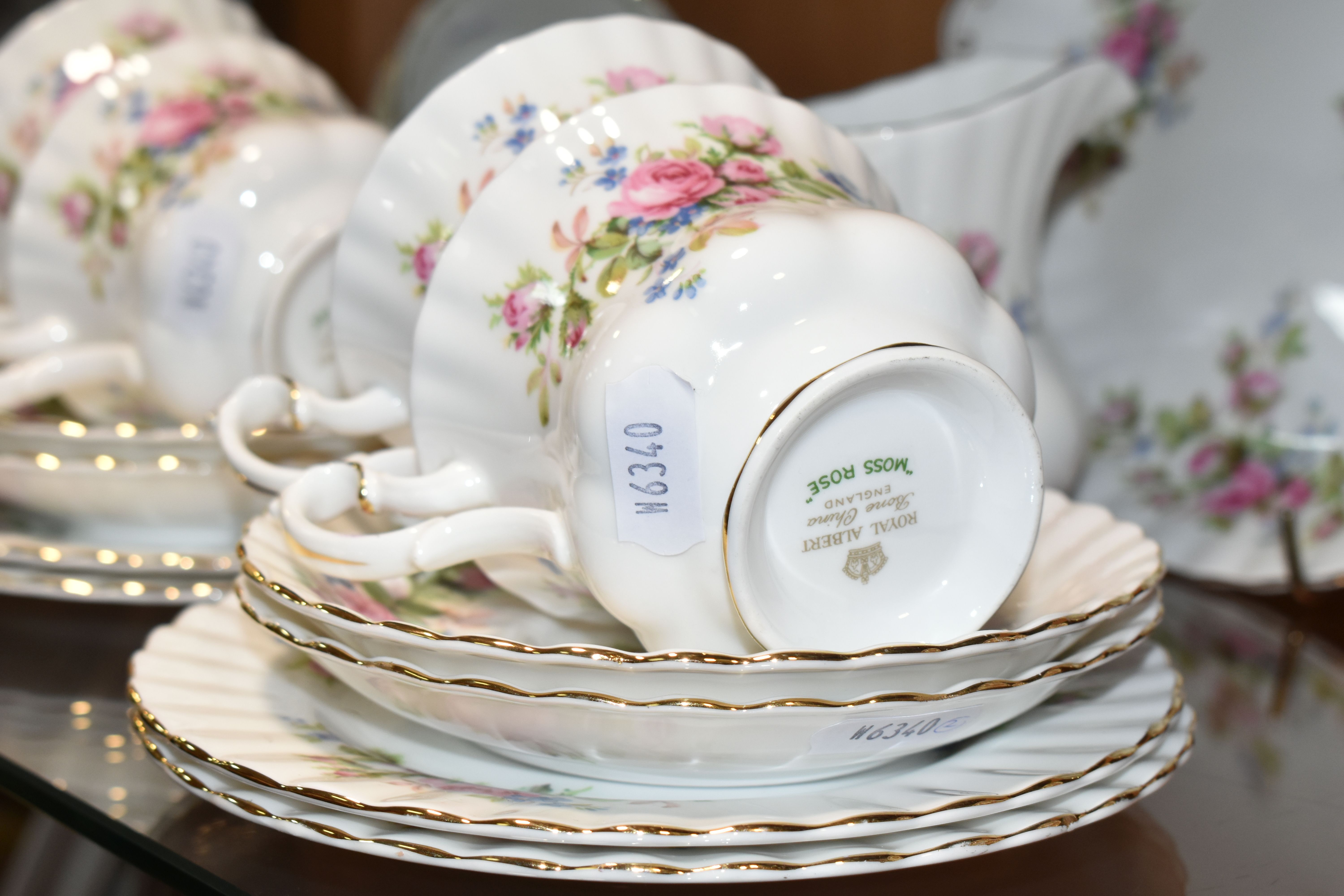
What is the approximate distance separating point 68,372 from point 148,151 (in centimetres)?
15

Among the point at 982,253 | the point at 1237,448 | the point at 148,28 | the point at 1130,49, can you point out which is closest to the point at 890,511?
the point at 982,253

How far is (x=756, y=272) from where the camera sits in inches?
15.4

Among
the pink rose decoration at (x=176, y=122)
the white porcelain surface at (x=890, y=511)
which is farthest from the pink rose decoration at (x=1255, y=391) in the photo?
the pink rose decoration at (x=176, y=122)

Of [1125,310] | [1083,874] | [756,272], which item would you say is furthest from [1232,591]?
[756,272]

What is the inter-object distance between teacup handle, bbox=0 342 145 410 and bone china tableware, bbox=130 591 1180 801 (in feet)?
0.79

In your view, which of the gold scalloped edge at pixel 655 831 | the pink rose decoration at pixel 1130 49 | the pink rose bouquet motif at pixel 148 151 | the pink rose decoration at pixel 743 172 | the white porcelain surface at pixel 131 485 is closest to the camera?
the gold scalloped edge at pixel 655 831

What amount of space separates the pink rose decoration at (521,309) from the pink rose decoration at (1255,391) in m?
0.53

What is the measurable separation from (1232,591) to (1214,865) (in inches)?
12.8

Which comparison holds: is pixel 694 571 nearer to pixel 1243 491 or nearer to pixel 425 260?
pixel 425 260

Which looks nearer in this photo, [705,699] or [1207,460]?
[705,699]

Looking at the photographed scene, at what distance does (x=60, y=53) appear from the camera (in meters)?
0.89

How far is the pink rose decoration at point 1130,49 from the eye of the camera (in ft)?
2.83

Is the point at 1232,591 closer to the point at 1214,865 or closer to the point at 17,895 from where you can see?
the point at 1214,865

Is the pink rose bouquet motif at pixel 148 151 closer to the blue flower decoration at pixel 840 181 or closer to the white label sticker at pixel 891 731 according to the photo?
the blue flower decoration at pixel 840 181
